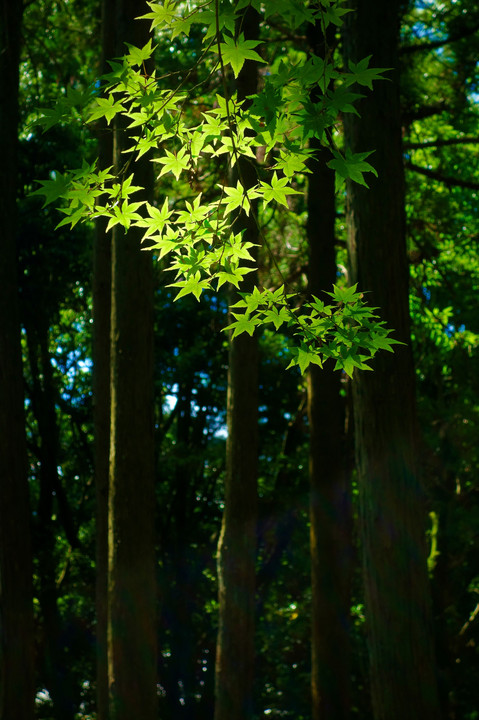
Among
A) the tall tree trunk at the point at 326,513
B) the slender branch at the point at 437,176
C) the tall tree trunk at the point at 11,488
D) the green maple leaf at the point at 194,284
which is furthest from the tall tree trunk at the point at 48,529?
the green maple leaf at the point at 194,284

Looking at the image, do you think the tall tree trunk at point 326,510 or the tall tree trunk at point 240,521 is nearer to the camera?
the tall tree trunk at point 240,521

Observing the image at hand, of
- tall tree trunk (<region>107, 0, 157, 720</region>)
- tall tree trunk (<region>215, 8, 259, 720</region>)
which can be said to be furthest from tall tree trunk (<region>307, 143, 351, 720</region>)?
tall tree trunk (<region>107, 0, 157, 720</region>)

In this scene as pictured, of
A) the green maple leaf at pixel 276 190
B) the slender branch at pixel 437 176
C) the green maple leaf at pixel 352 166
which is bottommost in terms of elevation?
the green maple leaf at pixel 352 166

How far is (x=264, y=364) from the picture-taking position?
1628 cm

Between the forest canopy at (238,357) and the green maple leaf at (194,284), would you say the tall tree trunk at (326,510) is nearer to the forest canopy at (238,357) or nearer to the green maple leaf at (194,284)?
the forest canopy at (238,357)

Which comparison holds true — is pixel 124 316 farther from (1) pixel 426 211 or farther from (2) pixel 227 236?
(1) pixel 426 211

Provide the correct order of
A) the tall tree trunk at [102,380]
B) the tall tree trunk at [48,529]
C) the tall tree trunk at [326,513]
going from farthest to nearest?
the tall tree trunk at [48,529] → the tall tree trunk at [326,513] → the tall tree trunk at [102,380]

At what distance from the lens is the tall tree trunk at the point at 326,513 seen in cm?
1025

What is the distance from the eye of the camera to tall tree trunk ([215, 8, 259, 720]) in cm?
895

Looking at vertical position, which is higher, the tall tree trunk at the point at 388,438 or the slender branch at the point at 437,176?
the slender branch at the point at 437,176

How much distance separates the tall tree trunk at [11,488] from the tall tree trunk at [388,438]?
3.99m

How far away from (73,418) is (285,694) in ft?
22.7

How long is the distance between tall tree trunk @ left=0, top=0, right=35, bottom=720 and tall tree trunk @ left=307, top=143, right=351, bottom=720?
3940mm

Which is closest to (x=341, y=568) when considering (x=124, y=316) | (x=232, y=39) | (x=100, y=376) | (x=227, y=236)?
(x=100, y=376)
